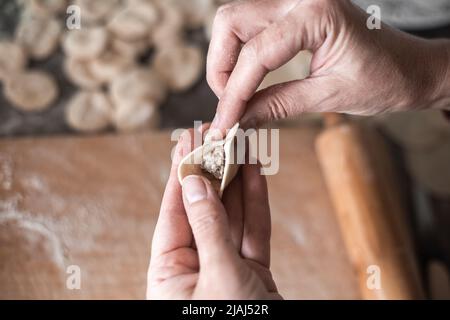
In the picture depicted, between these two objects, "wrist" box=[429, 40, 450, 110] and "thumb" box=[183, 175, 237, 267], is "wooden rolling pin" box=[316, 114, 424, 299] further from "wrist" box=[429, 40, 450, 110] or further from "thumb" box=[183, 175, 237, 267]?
"thumb" box=[183, 175, 237, 267]

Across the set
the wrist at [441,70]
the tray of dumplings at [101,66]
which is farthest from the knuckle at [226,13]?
the tray of dumplings at [101,66]

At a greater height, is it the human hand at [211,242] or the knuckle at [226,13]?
the knuckle at [226,13]

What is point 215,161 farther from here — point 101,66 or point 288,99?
point 101,66

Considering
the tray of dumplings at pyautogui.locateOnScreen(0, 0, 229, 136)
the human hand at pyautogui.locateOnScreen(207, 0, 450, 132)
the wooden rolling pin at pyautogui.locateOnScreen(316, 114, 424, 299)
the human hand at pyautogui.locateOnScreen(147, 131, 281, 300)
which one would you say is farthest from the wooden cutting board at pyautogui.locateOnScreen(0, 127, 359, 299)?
the human hand at pyautogui.locateOnScreen(207, 0, 450, 132)

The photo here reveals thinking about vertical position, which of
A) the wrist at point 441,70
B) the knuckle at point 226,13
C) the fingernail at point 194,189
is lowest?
the fingernail at point 194,189

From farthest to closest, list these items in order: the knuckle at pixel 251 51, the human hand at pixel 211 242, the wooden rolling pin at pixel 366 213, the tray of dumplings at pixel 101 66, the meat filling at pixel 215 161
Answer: the tray of dumplings at pixel 101 66 → the wooden rolling pin at pixel 366 213 → the meat filling at pixel 215 161 → the knuckle at pixel 251 51 → the human hand at pixel 211 242

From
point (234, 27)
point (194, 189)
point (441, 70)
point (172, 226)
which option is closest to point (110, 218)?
point (172, 226)

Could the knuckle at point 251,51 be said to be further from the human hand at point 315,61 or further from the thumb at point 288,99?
the thumb at point 288,99
